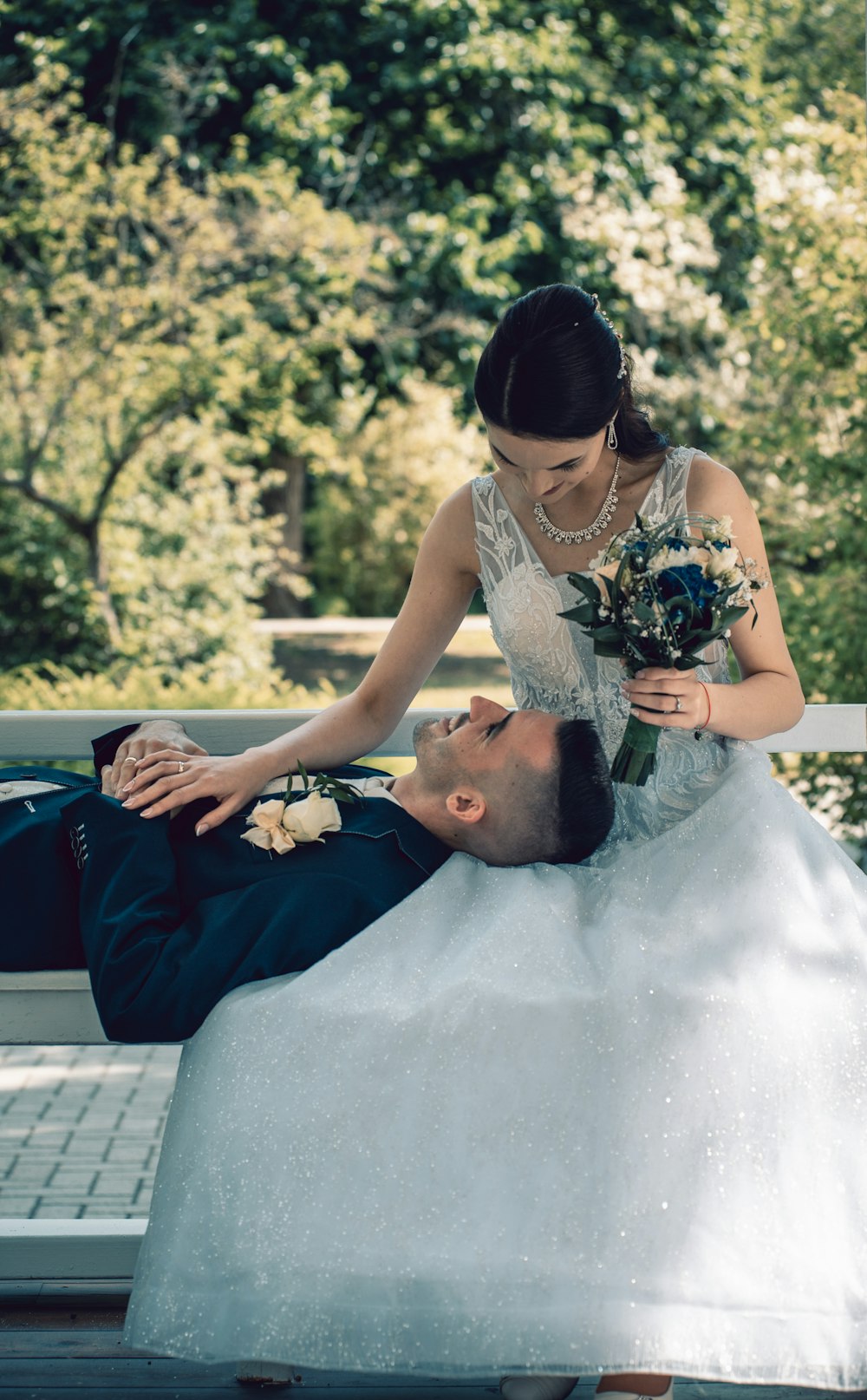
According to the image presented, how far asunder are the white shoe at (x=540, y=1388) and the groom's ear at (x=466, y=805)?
818 mm

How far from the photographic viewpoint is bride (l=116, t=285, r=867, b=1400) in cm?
171

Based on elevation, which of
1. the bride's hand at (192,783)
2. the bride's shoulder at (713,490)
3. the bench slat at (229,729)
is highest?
the bride's shoulder at (713,490)

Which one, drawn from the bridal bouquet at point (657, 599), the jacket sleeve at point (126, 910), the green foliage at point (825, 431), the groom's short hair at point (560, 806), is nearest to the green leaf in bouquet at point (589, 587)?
the bridal bouquet at point (657, 599)

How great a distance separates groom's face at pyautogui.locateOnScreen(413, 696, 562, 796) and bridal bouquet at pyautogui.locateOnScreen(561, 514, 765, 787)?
145 millimetres

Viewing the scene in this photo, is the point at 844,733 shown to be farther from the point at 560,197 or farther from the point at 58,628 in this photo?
the point at 560,197

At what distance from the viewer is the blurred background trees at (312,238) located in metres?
8.33

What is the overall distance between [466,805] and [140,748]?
0.60m

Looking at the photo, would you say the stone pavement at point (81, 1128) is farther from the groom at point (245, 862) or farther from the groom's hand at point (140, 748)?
the groom at point (245, 862)

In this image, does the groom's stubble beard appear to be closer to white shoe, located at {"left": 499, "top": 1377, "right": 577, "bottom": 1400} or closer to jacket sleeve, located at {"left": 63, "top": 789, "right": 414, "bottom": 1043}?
jacket sleeve, located at {"left": 63, "top": 789, "right": 414, "bottom": 1043}

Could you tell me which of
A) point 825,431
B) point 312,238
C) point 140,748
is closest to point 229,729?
point 140,748

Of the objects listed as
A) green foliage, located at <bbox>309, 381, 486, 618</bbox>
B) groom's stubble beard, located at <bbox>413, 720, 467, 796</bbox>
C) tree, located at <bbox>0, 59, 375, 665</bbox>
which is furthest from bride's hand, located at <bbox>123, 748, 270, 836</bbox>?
green foliage, located at <bbox>309, 381, 486, 618</bbox>

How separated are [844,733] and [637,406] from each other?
0.84 metres

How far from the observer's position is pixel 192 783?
225 cm

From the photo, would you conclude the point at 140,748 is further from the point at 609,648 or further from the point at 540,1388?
the point at 540,1388
